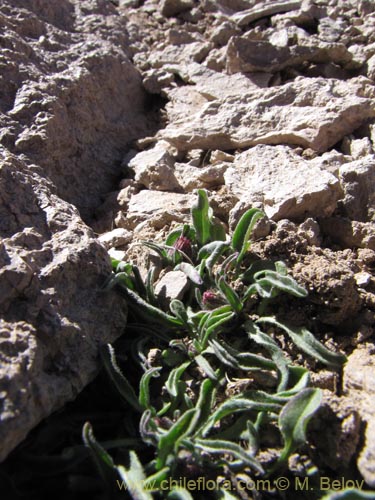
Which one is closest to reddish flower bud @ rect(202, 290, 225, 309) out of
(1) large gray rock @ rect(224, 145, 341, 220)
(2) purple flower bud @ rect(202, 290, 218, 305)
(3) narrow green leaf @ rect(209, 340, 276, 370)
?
(2) purple flower bud @ rect(202, 290, 218, 305)

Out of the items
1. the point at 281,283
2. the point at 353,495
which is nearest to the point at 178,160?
the point at 281,283

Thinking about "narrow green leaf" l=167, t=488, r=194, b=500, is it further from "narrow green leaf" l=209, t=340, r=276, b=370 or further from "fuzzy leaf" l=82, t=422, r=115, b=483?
"narrow green leaf" l=209, t=340, r=276, b=370

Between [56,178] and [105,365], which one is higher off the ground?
[56,178]

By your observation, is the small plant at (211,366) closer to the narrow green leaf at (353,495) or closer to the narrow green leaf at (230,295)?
the narrow green leaf at (230,295)

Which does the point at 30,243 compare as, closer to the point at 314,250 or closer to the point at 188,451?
the point at 188,451

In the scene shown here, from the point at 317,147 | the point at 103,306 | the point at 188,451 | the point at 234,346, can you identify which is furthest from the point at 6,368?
the point at 317,147
